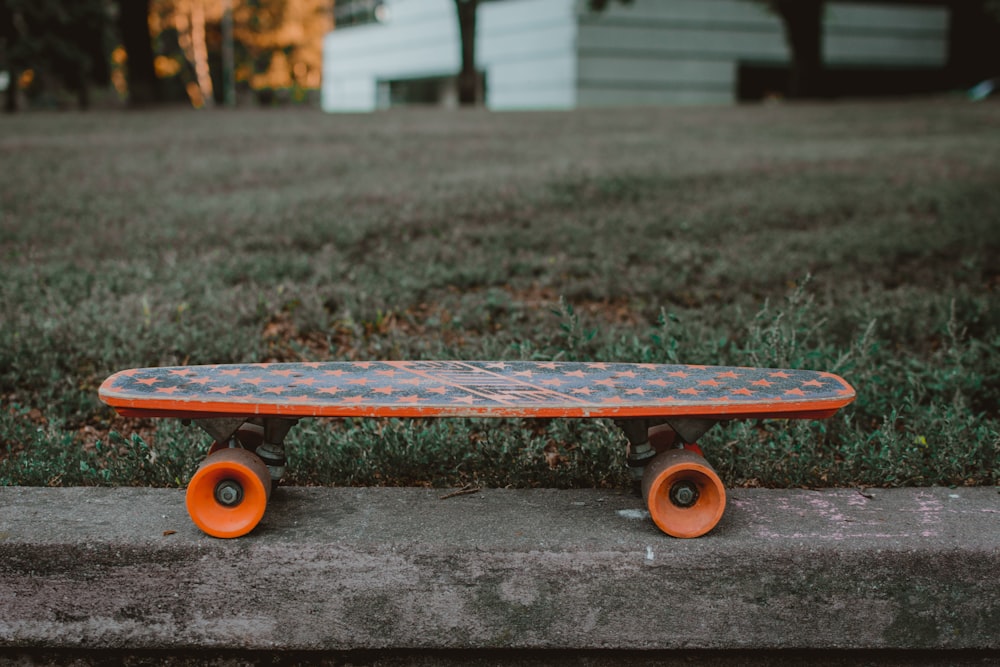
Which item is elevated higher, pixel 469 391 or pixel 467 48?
pixel 467 48

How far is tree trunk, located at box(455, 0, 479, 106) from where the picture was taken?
67.6 ft

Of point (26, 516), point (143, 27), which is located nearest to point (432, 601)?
point (26, 516)

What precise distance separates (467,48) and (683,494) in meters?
20.1

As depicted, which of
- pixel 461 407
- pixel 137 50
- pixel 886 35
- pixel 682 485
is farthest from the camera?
pixel 886 35

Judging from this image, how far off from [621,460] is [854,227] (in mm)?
3464

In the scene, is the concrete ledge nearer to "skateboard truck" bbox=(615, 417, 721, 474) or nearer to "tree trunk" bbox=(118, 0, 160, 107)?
"skateboard truck" bbox=(615, 417, 721, 474)

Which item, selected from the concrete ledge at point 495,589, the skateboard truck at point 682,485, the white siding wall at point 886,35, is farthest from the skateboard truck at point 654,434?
the white siding wall at point 886,35

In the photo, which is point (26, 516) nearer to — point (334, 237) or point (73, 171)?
point (334, 237)

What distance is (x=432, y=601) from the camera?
2.04m

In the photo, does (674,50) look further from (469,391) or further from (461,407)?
(461,407)

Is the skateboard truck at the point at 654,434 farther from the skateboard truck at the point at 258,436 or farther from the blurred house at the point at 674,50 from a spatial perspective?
the blurred house at the point at 674,50

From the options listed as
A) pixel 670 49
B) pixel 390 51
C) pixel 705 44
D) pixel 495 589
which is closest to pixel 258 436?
pixel 495 589

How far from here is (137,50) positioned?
61.5 ft

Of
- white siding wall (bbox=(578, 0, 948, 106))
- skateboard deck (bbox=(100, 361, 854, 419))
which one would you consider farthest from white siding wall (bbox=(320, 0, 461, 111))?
skateboard deck (bbox=(100, 361, 854, 419))
